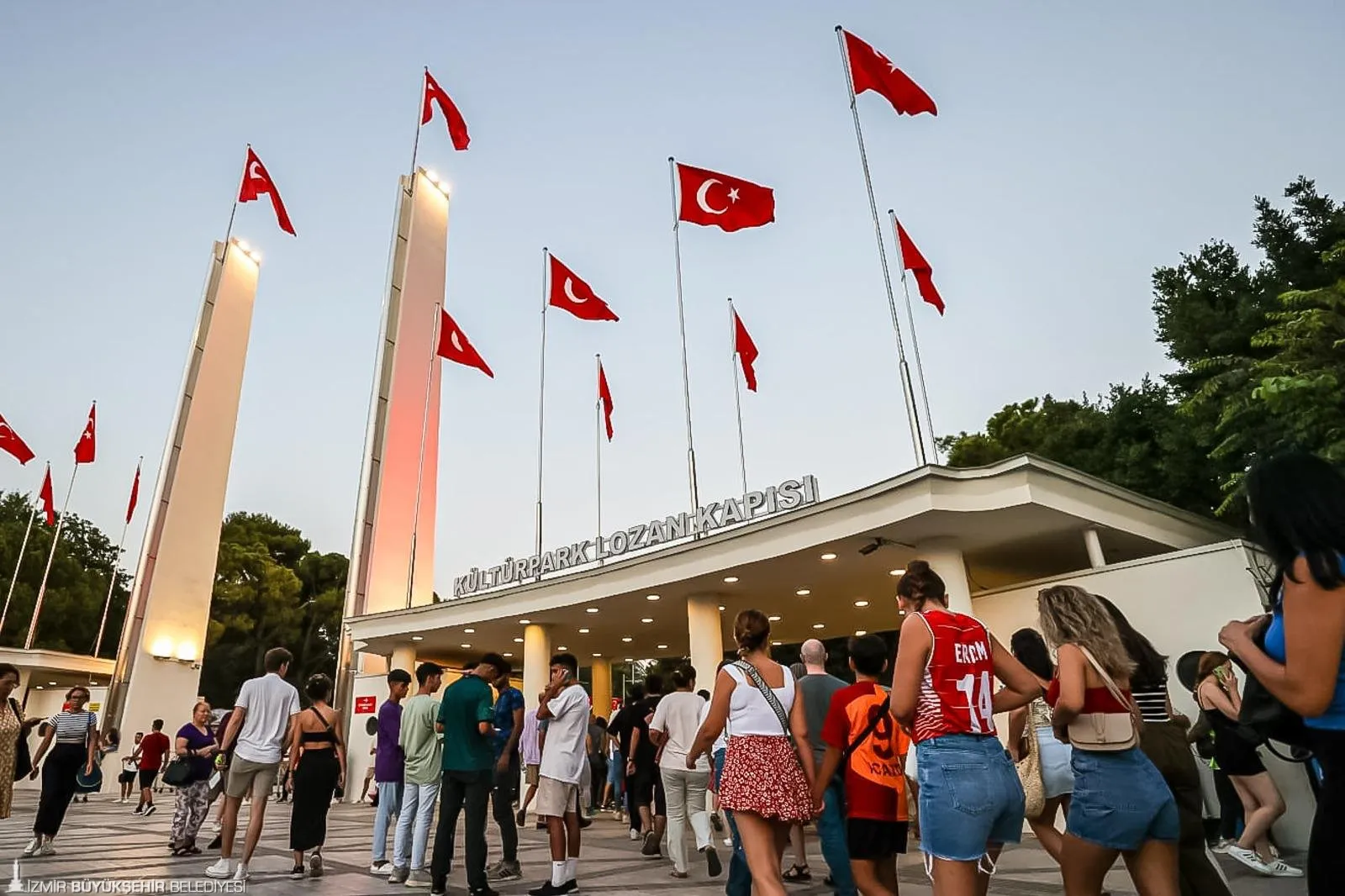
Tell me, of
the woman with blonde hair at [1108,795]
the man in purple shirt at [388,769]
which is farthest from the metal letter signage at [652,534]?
the woman with blonde hair at [1108,795]

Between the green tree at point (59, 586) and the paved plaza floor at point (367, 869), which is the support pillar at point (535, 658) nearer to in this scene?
the paved plaza floor at point (367, 869)

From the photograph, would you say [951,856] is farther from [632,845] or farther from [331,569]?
[331,569]

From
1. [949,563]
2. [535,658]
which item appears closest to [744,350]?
[949,563]

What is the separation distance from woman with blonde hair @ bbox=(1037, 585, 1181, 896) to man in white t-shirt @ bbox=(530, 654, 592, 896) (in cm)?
396

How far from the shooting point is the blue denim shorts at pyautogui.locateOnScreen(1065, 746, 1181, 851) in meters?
2.88

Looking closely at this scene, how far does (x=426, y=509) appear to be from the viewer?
80.3 ft

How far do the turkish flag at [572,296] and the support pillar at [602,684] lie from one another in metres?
13.8

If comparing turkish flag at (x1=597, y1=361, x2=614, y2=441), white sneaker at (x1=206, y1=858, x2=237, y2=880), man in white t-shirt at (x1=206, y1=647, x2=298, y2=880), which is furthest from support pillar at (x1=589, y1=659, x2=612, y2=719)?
white sneaker at (x1=206, y1=858, x2=237, y2=880)

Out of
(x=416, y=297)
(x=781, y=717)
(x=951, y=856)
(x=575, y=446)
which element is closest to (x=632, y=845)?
(x=781, y=717)

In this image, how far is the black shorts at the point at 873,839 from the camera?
151 inches

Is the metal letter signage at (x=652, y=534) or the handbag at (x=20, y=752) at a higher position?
the metal letter signage at (x=652, y=534)

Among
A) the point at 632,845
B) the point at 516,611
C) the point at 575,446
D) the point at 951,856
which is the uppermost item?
the point at 575,446

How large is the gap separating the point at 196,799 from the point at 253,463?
3939 inches

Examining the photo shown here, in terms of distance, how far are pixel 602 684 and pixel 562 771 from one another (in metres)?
21.0
